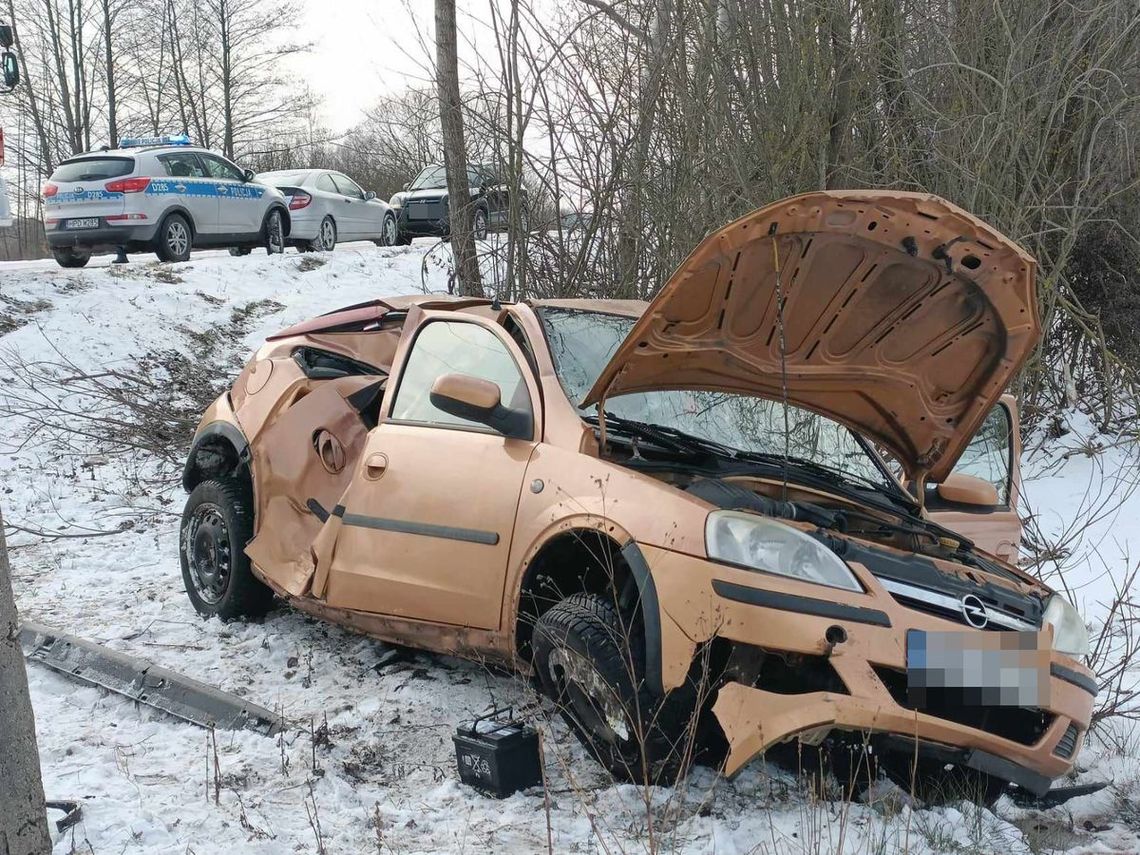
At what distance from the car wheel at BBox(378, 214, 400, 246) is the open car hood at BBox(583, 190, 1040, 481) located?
62.2 ft

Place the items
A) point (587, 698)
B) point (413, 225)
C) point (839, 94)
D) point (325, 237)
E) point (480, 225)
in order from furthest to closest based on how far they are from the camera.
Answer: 1. point (413, 225)
2. point (325, 237)
3. point (480, 225)
4. point (839, 94)
5. point (587, 698)

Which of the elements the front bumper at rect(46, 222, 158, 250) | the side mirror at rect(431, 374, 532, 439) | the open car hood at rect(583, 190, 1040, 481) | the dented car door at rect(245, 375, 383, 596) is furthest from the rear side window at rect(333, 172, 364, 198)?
the open car hood at rect(583, 190, 1040, 481)

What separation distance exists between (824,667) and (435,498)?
1.69 meters

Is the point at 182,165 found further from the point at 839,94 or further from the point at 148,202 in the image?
the point at 839,94

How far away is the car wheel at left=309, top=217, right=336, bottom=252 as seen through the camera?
20.0 m

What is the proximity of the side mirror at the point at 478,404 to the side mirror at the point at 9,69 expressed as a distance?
32.9 ft

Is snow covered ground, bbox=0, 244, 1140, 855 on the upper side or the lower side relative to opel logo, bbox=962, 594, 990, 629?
lower

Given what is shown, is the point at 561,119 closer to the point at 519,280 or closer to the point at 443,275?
the point at 519,280

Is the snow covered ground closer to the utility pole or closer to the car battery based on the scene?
the car battery

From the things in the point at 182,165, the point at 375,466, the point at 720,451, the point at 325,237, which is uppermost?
the point at 182,165

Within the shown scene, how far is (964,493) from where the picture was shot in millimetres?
4789

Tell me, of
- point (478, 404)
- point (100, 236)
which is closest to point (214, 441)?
point (478, 404)

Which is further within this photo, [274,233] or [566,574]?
[274,233]

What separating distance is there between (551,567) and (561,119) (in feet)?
19.0
